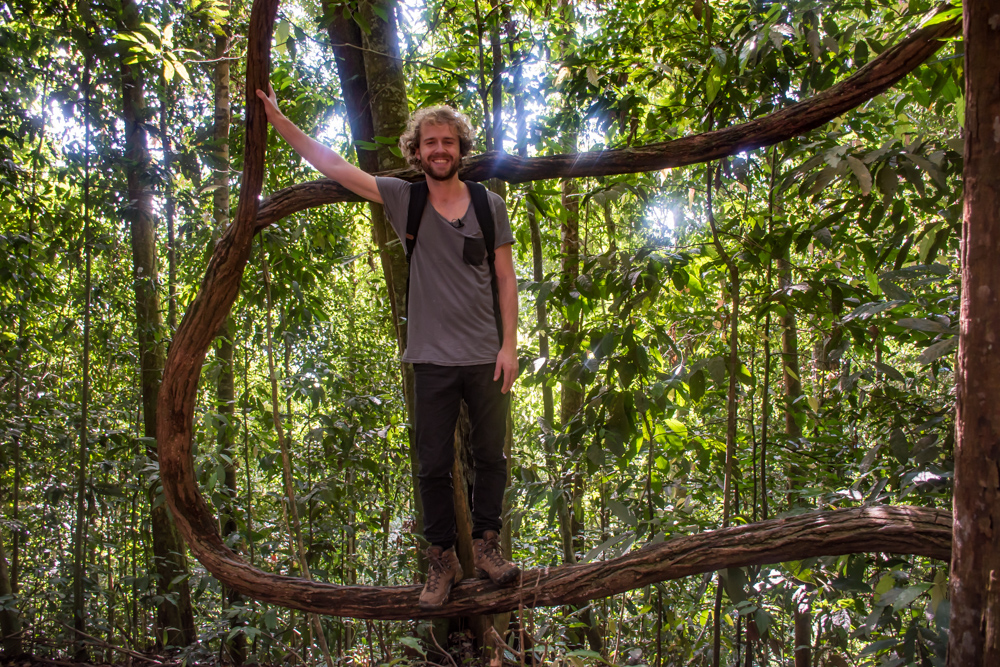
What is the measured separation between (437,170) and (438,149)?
7 cm

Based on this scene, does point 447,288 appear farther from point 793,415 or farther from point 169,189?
point 169,189

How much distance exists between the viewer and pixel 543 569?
2.07 metres

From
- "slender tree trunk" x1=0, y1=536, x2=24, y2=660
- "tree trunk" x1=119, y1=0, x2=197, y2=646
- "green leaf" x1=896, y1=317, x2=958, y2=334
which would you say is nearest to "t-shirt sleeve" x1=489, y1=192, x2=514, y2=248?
"green leaf" x1=896, y1=317, x2=958, y2=334

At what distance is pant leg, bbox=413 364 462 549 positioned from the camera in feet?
6.72

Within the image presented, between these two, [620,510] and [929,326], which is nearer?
[929,326]

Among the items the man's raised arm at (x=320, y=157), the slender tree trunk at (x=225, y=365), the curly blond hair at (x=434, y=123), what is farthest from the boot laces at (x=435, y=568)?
the curly blond hair at (x=434, y=123)

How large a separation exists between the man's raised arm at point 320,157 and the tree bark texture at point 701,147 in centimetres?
12

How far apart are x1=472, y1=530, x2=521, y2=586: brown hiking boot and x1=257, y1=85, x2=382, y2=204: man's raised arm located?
4.01ft

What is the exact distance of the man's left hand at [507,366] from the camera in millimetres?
2033

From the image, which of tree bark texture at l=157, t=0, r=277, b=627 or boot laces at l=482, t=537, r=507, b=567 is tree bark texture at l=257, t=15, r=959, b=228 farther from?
boot laces at l=482, t=537, r=507, b=567

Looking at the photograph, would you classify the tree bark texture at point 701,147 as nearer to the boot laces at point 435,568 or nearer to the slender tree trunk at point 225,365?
the slender tree trunk at point 225,365

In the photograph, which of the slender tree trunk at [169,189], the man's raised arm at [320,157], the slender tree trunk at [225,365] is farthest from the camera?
the slender tree trunk at [169,189]

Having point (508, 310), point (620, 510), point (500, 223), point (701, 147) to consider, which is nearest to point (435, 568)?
point (620, 510)

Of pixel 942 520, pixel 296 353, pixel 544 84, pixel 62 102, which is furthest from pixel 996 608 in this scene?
pixel 62 102
